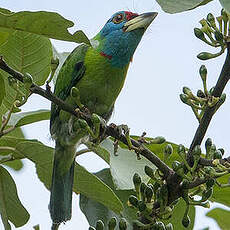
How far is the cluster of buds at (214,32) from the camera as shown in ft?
5.12

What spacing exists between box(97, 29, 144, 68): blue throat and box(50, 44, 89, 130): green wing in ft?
0.46

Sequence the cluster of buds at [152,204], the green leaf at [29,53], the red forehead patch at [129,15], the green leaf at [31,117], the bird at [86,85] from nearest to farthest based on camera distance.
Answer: the cluster of buds at [152,204] < the green leaf at [29,53] < the green leaf at [31,117] < the bird at [86,85] < the red forehead patch at [129,15]

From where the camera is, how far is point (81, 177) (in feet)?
7.20

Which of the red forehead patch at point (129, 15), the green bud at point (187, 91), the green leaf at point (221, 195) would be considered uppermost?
the green bud at point (187, 91)

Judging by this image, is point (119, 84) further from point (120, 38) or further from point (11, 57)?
point (11, 57)

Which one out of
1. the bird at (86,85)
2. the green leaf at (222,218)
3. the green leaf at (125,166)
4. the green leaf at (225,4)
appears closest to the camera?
the green leaf at (225,4)

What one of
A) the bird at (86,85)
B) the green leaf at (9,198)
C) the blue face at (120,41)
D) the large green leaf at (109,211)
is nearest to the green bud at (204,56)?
the large green leaf at (109,211)

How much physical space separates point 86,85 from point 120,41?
1.15 feet

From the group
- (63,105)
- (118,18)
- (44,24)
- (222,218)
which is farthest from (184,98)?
(118,18)

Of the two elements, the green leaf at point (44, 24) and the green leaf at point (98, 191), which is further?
the green leaf at point (98, 191)

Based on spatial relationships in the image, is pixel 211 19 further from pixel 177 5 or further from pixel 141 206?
pixel 141 206

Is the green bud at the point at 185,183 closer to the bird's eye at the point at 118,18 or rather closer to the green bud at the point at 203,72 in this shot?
the green bud at the point at 203,72

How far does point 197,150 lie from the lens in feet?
5.01

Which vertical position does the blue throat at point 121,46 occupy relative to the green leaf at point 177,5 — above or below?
below
